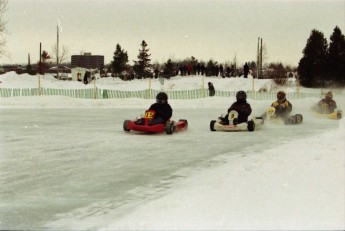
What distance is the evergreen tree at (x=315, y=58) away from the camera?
49750 mm

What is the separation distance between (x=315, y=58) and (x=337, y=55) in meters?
1.97

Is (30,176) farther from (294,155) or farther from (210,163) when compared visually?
(294,155)

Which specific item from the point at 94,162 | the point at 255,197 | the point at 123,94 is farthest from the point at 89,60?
the point at 255,197

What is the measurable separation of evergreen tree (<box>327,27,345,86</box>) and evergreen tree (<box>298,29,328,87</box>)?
2.13ft

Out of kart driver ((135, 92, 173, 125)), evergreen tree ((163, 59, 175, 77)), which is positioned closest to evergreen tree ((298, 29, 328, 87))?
evergreen tree ((163, 59, 175, 77))

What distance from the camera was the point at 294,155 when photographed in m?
9.25

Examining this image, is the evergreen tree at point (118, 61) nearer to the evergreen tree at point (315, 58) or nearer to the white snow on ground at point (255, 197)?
the evergreen tree at point (315, 58)

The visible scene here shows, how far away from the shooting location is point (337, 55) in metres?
48.9

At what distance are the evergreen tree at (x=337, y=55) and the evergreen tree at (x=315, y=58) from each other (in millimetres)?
650

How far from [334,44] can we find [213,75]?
14.3 metres

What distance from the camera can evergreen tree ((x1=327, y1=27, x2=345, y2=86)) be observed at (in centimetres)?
4884

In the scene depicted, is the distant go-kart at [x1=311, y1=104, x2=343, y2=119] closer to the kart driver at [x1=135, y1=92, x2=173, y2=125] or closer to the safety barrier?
the kart driver at [x1=135, y1=92, x2=173, y2=125]

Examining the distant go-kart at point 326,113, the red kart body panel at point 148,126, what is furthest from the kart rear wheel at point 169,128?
the distant go-kart at point 326,113

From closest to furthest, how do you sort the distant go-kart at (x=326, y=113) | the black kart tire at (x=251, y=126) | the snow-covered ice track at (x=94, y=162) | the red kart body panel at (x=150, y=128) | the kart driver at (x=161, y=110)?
the snow-covered ice track at (x=94, y=162) < the red kart body panel at (x=150, y=128) < the kart driver at (x=161, y=110) < the black kart tire at (x=251, y=126) < the distant go-kart at (x=326, y=113)
